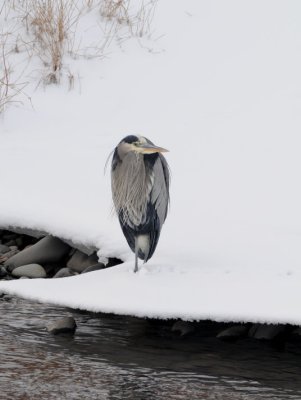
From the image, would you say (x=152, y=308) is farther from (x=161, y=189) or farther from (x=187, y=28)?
(x=187, y=28)

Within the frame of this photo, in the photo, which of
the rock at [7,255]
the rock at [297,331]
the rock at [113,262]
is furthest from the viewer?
the rock at [7,255]

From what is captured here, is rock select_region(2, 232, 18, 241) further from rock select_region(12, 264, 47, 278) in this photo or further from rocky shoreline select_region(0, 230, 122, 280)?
rock select_region(12, 264, 47, 278)

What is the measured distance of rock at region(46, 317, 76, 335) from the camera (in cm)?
521

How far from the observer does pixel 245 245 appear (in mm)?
5938

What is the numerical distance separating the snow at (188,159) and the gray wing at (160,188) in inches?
11.3

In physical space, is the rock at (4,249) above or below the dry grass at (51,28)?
below

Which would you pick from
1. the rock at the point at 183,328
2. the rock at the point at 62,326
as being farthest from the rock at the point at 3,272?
the rock at the point at 183,328

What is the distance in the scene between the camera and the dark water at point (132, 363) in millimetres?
4375

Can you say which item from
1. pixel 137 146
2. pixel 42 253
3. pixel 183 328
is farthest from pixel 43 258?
pixel 183 328

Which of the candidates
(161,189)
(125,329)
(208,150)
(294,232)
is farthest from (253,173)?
(125,329)

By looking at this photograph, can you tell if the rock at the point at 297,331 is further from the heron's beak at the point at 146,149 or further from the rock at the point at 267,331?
the heron's beak at the point at 146,149

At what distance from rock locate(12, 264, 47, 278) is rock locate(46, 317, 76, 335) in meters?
1.18

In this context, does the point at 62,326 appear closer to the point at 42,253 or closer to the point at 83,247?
the point at 83,247

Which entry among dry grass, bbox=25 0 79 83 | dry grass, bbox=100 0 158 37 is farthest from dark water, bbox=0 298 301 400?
dry grass, bbox=100 0 158 37
